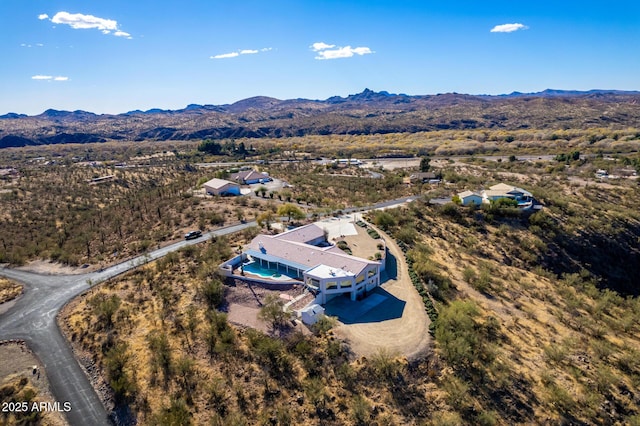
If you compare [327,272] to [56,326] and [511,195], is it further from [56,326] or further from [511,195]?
[511,195]

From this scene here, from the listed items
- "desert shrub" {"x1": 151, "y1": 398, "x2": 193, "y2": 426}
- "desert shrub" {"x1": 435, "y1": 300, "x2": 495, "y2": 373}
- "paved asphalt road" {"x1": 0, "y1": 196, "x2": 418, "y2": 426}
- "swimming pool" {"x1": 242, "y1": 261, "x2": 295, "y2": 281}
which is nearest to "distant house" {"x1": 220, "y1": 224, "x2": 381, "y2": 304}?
"swimming pool" {"x1": 242, "y1": 261, "x2": 295, "y2": 281}

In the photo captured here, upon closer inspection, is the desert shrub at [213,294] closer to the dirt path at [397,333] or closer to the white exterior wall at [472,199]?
the dirt path at [397,333]

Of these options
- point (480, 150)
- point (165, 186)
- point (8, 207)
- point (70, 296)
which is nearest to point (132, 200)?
point (165, 186)

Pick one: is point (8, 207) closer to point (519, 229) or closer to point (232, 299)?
point (232, 299)

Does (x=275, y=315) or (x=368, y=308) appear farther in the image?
(x=368, y=308)

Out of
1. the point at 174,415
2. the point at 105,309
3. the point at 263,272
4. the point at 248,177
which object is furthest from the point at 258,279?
the point at 248,177

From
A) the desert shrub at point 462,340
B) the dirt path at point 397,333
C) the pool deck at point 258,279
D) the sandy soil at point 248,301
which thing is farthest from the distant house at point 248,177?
the desert shrub at point 462,340
